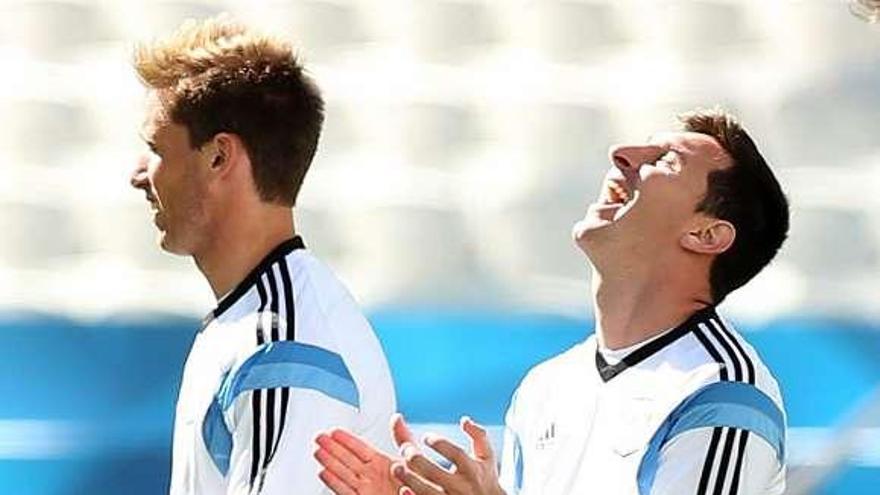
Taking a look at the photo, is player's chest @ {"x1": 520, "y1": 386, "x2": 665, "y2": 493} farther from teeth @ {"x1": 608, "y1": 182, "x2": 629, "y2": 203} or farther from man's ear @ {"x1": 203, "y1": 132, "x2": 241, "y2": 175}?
man's ear @ {"x1": 203, "y1": 132, "x2": 241, "y2": 175}

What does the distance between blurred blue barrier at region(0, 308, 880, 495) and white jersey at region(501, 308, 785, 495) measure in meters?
0.93

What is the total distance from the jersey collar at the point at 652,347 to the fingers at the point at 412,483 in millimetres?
305

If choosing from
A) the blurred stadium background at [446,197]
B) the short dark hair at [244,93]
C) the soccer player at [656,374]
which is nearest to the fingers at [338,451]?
the soccer player at [656,374]

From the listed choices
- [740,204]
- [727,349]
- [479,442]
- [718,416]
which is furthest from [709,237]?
[479,442]

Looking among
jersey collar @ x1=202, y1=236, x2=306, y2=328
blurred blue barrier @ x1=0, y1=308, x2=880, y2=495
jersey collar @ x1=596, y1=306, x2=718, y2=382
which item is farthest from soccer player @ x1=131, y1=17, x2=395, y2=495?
blurred blue barrier @ x1=0, y1=308, x2=880, y2=495

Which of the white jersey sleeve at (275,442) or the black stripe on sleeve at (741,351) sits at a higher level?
the black stripe on sleeve at (741,351)

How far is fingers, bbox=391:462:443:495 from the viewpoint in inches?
68.6

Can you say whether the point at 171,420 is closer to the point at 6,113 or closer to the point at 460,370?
the point at 460,370

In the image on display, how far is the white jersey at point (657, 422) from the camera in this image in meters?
1.84

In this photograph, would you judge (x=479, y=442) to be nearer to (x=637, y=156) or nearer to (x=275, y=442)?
(x=275, y=442)

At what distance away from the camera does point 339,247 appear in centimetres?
329

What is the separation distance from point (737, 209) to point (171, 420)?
1194 millimetres

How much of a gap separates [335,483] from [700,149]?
0.55m

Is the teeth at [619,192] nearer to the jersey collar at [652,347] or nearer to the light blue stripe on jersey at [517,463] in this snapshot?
the jersey collar at [652,347]
